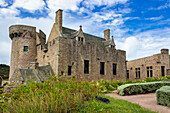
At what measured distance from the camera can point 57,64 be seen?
1516 cm

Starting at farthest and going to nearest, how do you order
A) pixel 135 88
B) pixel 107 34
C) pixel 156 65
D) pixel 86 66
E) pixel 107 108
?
pixel 107 34, pixel 156 65, pixel 86 66, pixel 135 88, pixel 107 108

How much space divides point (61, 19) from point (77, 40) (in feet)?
11.4

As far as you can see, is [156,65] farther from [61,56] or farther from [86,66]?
[61,56]

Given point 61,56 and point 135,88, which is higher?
point 61,56

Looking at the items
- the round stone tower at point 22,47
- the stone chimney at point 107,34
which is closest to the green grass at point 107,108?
the round stone tower at point 22,47

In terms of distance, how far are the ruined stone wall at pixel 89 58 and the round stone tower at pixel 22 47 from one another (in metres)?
7.46

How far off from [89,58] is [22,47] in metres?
10.4

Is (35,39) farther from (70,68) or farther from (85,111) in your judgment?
(85,111)

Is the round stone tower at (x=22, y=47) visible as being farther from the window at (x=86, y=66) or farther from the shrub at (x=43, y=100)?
the shrub at (x=43, y=100)

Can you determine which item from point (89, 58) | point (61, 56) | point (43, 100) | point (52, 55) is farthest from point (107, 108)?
point (89, 58)

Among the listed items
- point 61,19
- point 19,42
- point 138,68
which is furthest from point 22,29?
point 138,68

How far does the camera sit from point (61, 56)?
613 inches

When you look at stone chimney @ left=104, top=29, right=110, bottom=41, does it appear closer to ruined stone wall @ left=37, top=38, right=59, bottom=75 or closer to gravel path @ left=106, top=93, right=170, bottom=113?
ruined stone wall @ left=37, top=38, right=59, bottom=75

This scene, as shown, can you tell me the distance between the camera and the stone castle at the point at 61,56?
15.4 meters
